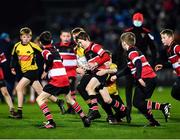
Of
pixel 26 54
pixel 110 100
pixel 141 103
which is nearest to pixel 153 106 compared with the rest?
pixel 141 103

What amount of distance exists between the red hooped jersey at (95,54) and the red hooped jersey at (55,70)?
2.15ft

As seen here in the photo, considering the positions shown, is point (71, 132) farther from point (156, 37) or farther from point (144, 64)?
point (156, 37)

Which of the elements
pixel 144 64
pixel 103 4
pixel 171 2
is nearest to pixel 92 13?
pixel 103 4

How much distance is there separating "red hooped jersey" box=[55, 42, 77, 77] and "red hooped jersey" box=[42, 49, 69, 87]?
10.4 feet

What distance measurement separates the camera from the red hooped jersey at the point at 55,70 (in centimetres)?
1350

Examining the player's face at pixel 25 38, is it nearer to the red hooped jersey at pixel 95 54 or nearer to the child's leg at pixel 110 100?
the red hooped jersey at pixel 95 54

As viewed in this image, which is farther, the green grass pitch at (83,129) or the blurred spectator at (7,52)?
the blurred spectator at (7,52)

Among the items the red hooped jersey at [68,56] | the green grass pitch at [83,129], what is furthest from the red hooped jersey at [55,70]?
the red hooped jersey at [68,56]

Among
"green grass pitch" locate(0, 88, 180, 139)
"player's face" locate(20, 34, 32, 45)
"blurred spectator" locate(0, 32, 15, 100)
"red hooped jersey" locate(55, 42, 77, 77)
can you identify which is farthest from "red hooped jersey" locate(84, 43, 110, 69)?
"blurred spectator" locate(0, 32, 15, 100)

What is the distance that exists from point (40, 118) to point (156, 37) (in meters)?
13.9

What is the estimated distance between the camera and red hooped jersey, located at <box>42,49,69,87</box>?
1350cm

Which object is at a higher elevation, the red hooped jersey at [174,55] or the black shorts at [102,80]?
the red hooped jersey at [174,55]

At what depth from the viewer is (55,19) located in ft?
106

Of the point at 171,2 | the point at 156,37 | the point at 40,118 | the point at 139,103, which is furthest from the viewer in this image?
the point at 171,2
